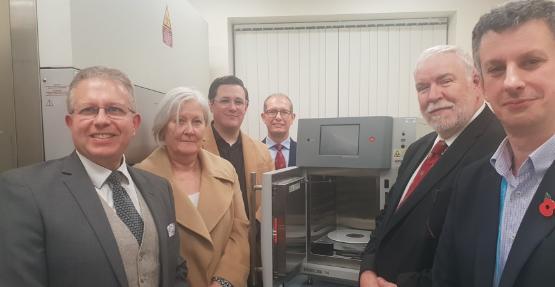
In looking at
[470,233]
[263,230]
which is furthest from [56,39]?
[470,233]

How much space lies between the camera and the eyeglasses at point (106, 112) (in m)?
0.99

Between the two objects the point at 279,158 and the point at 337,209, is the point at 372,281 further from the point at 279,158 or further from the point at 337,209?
the point at 279,158

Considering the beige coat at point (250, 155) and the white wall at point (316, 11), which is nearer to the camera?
the beige coat at point (250, 155)

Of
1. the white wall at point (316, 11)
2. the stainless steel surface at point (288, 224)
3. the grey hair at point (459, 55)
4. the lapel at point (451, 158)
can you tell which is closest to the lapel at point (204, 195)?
the stainless steel surface at point (288, 224)

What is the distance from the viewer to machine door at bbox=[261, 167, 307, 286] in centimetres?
139

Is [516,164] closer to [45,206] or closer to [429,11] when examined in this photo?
[45,206]

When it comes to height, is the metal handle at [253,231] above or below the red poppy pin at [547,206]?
below

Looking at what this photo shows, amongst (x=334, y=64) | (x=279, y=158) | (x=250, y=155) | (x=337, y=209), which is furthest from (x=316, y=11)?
(x=337, y=209)

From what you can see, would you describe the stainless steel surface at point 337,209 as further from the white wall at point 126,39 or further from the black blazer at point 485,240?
the white wall at point 126,39

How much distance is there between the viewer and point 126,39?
1.55m

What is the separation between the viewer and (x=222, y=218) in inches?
56.2

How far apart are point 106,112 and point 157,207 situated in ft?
1.09

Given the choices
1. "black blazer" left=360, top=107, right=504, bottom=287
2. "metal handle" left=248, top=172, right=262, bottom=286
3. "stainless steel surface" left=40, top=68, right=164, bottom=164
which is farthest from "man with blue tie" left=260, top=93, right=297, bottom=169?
→ "stainless steel surface" left=40, top=68, right=164, bottom=164

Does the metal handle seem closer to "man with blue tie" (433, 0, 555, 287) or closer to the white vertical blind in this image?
"man with blue tie" (433, 0, 555, 287)
